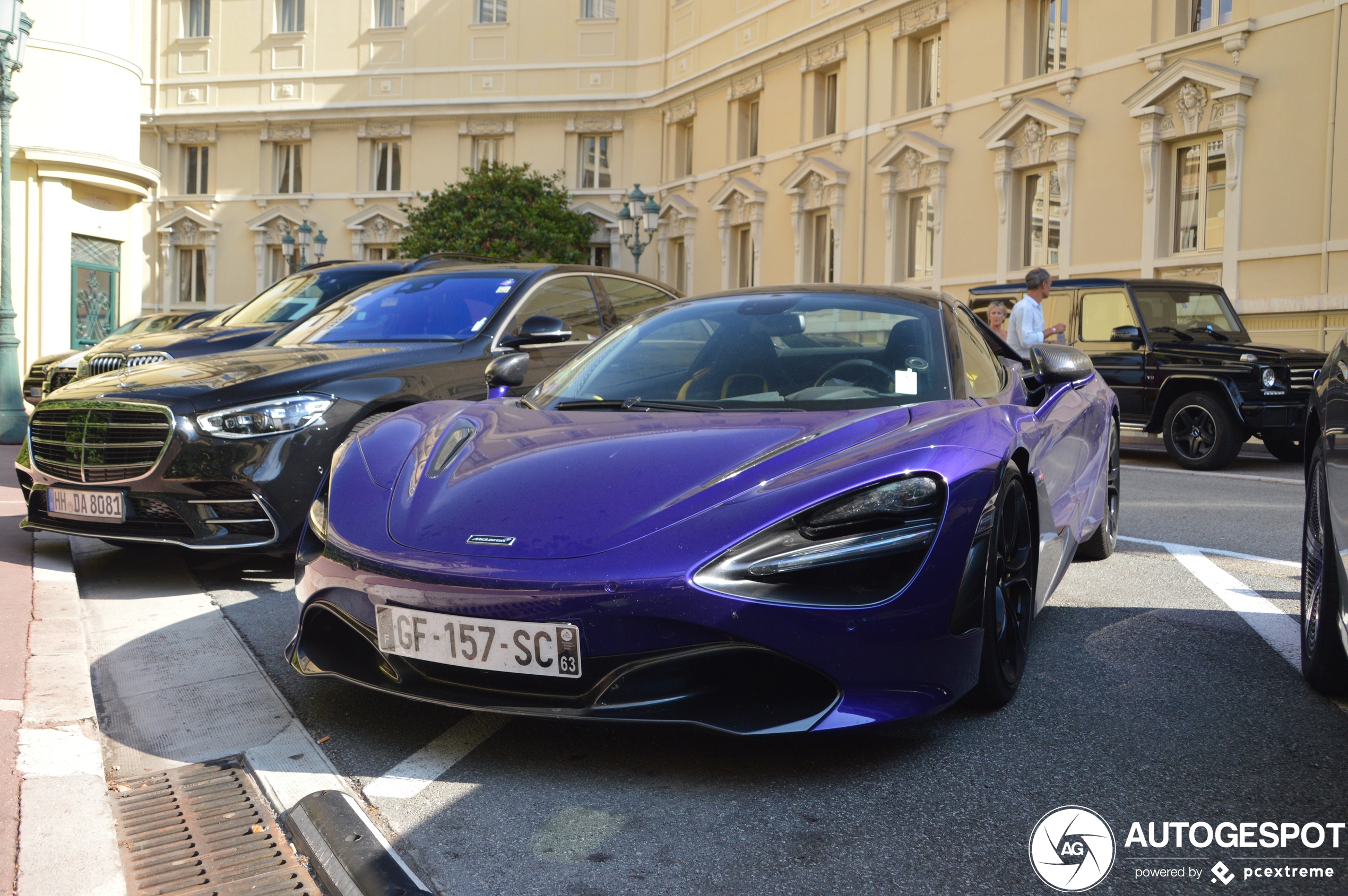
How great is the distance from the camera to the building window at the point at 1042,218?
70.7ft

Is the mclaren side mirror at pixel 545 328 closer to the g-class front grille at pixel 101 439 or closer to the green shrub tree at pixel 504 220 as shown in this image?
the g-class front grille at pixel 101 439

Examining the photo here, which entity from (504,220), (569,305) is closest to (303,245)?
(504,220)

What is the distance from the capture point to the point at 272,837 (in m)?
2.61

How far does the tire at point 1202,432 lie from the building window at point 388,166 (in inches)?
1186

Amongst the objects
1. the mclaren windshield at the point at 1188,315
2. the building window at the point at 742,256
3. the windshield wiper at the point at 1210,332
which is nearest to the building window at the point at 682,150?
the building window at the point at 742,256

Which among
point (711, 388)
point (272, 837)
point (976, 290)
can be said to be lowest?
point (272, 837)

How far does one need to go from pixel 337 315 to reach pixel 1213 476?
815 cm

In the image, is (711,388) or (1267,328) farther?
(1267,328)

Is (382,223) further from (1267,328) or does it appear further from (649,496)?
(649,496)

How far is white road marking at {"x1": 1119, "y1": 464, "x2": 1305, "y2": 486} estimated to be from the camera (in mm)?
10742

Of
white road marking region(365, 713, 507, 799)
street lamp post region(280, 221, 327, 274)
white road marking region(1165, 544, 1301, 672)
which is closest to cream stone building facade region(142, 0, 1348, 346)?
street lamp post region(280, 221, 327, 274)

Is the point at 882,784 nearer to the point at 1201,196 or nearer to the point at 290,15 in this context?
the point at 1201,196

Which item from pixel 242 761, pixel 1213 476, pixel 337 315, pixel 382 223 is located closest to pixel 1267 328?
pixel 1213 476

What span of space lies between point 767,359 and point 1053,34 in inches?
802
